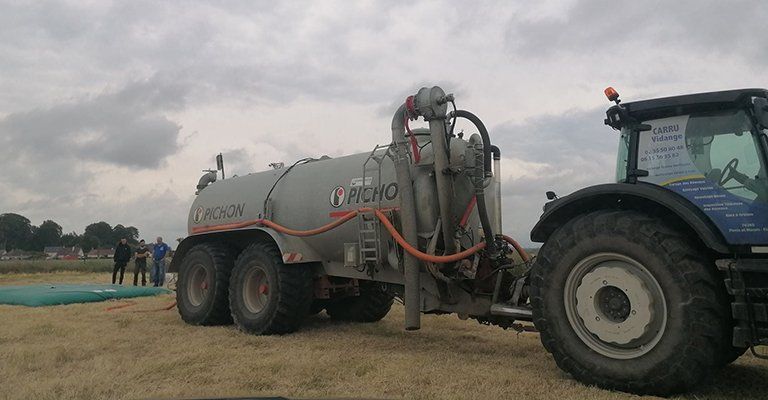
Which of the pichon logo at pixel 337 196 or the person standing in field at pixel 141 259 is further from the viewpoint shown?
the person standing in field at pixel 141 259

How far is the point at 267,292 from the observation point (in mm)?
7621

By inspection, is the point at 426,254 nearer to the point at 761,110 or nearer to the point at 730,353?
the point at 730,353

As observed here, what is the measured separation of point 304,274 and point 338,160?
1541 mm

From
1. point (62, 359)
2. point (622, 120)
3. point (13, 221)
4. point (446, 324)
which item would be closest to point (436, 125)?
point (622, 120)

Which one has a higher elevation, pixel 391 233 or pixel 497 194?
pixel 497 194

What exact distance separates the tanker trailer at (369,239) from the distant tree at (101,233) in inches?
4129

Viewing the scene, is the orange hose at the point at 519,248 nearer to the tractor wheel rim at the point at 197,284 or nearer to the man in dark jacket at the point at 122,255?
the tractor wheel rim at the point at 197,284

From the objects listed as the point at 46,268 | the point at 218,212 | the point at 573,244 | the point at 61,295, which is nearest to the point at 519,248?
the point at 573,244

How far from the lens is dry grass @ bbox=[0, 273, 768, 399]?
4.21 meters

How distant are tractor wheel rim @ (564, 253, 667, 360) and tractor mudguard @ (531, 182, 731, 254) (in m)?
0.45

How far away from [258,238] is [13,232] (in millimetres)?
109436

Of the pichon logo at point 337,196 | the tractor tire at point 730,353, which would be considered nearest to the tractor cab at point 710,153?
the tractor tire at point 730,353

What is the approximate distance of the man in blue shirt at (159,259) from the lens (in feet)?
53.4

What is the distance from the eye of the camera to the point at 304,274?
7422 mm
